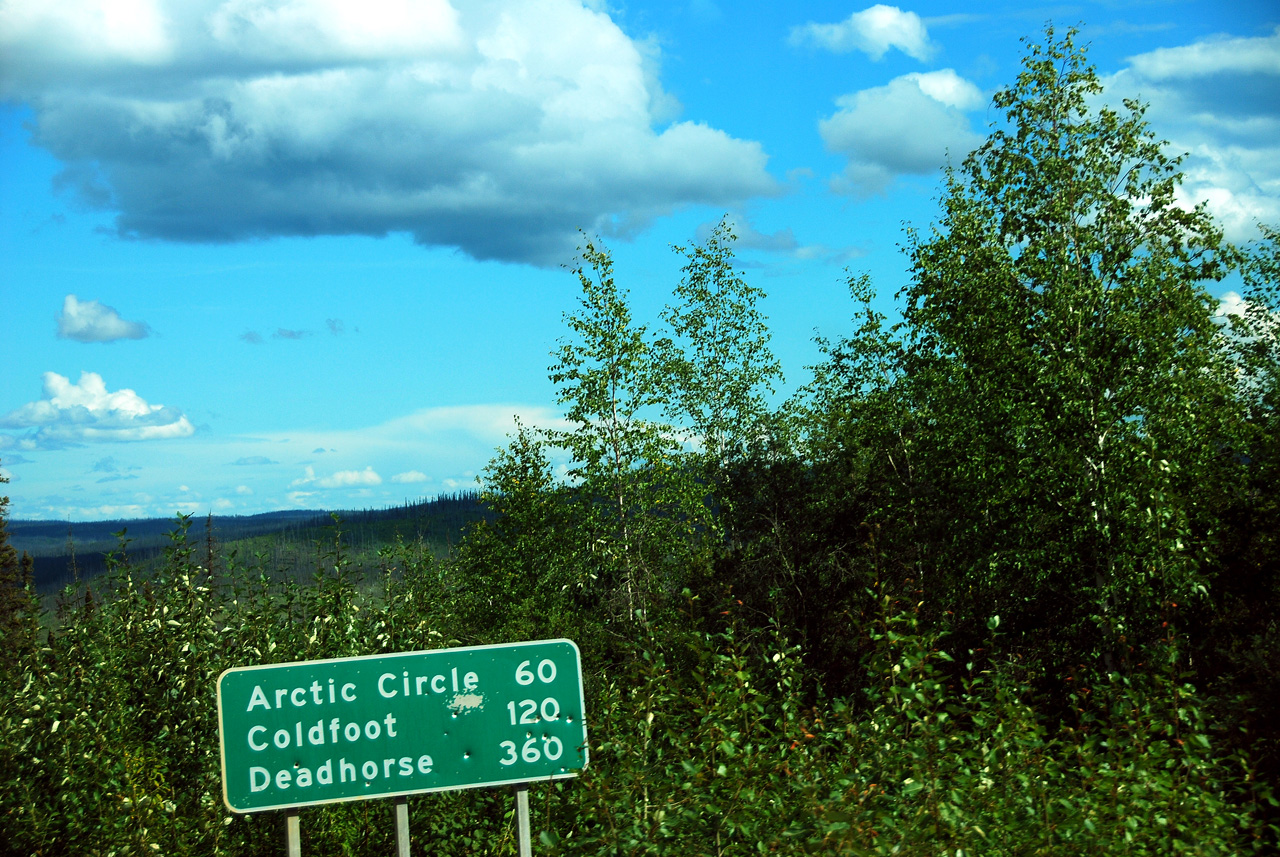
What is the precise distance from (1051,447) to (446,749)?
657 inches

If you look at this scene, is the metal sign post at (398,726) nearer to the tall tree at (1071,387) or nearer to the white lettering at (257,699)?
the white lettering at (257,699)

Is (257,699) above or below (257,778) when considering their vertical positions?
above

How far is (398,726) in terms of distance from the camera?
612 centimetres

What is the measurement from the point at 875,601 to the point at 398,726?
2.88 meters

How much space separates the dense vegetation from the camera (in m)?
5.02

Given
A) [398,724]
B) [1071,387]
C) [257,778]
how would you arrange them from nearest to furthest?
[257,778] < [398,724] < [1071,387]

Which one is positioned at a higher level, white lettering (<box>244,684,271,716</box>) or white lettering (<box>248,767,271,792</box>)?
white lettering (<box>244,684,271,716</box>)

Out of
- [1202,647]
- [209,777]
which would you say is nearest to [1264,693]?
[209,777]

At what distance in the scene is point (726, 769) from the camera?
15.4ft

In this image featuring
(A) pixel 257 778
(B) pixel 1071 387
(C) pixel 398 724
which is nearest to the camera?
(A) pixel 257 778

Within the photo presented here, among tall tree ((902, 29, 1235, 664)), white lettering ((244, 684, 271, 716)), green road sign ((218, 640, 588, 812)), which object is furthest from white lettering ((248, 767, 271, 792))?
tall tree ((902, 29, 1235, 664))

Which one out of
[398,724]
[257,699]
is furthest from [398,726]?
[257,699]

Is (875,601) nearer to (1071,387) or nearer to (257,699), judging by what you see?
(257,699)

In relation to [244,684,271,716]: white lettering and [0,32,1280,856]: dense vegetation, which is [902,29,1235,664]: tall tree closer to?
[0,32,1280,856]: dense vegetation
